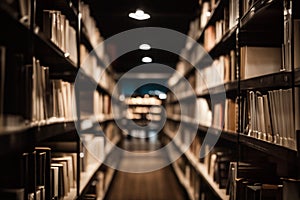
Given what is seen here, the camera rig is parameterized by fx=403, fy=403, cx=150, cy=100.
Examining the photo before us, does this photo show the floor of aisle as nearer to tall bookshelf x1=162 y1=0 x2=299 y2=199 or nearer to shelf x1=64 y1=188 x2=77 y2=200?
tall bookshelf x1=162 y1=0 x2=299 y2=199

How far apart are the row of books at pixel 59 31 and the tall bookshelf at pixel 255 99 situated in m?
0.95

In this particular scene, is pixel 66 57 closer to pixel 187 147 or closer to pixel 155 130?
pixel 187 147

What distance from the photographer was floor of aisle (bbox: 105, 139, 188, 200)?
18.6ft

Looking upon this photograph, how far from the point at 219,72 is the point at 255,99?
1.22m

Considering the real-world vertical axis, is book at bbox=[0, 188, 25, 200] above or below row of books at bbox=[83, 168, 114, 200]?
above

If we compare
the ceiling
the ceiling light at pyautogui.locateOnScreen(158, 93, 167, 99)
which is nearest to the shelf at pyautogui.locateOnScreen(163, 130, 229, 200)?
the ceiling

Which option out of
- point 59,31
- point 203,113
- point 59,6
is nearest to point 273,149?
point 59,31

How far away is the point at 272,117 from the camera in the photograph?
165 centimetres

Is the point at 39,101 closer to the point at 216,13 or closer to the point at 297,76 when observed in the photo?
the point at 297,76

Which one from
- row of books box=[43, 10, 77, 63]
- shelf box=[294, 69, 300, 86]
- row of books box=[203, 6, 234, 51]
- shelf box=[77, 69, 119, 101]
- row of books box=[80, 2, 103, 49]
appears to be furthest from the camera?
row of books box=[80, 2, 103, 49]

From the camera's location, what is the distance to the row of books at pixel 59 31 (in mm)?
1974

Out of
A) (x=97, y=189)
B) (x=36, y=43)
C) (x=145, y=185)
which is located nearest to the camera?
(x=36, y=43)

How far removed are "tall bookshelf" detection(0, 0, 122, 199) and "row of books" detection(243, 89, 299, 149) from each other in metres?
0.89

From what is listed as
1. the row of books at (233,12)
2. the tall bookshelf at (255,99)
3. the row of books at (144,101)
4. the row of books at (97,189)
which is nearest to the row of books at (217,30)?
the tall bookshelf at (255,99)
